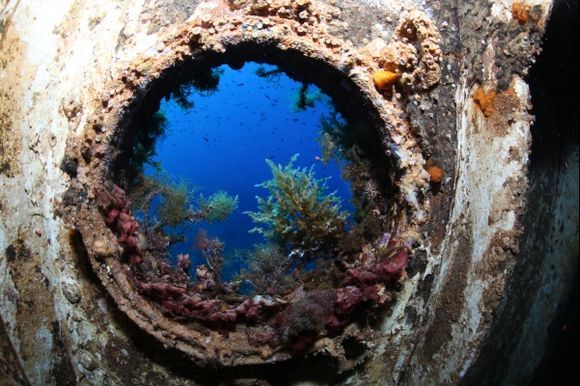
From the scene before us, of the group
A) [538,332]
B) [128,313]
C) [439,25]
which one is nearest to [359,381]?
[538,332]

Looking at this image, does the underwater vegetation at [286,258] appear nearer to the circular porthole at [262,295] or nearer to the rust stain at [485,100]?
the circular porthole at [262,295]

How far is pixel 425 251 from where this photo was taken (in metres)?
2.81

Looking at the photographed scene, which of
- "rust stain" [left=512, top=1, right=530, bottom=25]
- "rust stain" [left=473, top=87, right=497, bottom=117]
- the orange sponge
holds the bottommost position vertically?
"rust stain" [left=473, top=87, right=497, bottom=117]

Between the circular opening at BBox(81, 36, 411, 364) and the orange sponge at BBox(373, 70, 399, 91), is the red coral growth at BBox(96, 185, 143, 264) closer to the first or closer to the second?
the circular opening at BBox(81, 36, 411, 364)

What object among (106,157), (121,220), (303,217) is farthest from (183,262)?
(303,217)

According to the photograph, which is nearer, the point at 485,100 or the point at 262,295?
the point at 485,100

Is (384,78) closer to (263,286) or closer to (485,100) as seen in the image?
(485,100)

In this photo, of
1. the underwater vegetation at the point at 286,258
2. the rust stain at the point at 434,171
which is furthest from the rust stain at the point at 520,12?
the underwater vegetation at the point at 286,258

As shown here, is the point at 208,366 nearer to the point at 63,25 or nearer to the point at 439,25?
the point at 63,25

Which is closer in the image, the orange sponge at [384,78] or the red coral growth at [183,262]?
the orange sponge at [384,78]

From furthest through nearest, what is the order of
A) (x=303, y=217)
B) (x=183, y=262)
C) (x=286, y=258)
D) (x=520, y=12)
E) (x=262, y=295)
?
1. (x=303, y=217)
2. (x=286, y=258)
3. (x=183, y=262)
4. (x=262, y=295)
5. (x=520, y=12)

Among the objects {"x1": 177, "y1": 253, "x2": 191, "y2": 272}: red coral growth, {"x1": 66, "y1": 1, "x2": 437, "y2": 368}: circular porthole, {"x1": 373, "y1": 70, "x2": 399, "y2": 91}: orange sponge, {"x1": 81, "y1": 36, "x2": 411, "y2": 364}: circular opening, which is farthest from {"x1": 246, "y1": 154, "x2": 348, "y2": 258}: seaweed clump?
{"x1": 373, "y1": 70, "x2": 399, "y2": 91}: orange sponge

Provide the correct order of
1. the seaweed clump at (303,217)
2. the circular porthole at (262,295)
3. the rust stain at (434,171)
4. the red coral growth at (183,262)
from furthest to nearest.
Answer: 1. the seaweed clump at (303,217)
2. the red coral growth at (183,262)
3. the rust stain at (434,171)
4. the circular porthole at (262,295)

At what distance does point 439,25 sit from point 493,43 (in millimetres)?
379
